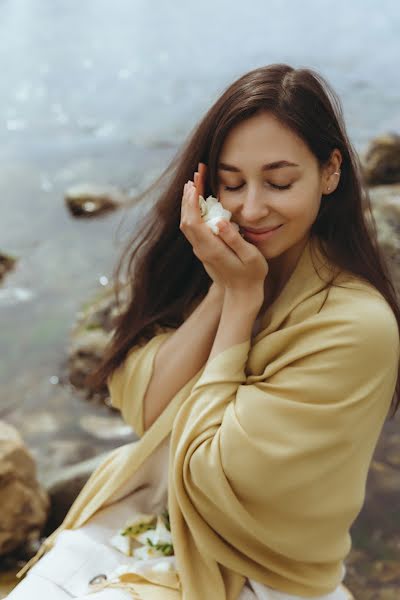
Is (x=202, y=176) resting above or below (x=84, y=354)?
above

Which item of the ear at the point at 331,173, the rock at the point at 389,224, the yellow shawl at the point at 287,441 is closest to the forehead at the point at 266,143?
the ear at the point at 331,173

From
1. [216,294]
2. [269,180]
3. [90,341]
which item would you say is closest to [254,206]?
[269,180]

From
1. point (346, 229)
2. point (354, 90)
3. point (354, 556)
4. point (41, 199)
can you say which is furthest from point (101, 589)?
point (354, 90)

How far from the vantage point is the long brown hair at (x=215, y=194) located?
204cm

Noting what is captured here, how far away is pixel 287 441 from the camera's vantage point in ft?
6.29

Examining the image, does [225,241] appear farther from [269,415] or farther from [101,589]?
[101,589]

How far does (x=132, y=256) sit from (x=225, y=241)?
63 centimetres

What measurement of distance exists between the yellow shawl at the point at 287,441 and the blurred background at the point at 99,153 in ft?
3.13

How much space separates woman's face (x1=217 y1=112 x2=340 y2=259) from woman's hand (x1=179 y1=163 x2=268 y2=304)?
0.07 meters

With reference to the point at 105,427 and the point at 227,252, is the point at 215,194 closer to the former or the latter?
Result: the point at 227,252

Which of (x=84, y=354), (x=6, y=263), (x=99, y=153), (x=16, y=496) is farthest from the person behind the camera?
(x=99, y=153)

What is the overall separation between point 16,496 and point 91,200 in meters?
5.51

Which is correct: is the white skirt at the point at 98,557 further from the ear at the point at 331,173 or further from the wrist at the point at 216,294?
the ear at the point at 331,173

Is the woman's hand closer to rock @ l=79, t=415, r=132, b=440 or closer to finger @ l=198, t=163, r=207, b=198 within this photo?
finger @ l=198, t=163, r=207, b=198
